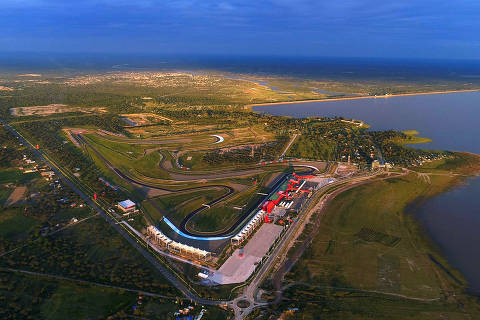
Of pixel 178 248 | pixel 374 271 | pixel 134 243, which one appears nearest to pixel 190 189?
pixel 134 243

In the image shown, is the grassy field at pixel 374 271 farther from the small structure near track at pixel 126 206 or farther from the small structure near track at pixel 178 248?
the small structure near track at pixel 126 206

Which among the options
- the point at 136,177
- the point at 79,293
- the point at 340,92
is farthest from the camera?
the point at 340,92

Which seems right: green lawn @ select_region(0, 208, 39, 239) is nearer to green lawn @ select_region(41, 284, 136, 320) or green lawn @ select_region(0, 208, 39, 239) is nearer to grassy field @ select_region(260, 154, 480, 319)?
green lawn @ select_region(41, 284, 136, 320)

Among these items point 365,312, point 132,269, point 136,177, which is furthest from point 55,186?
point 365,312

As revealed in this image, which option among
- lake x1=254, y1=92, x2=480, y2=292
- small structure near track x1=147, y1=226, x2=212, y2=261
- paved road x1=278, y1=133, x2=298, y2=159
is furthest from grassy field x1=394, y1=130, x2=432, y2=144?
small structure near track x1=147, y1=226, x2=212, y2=261

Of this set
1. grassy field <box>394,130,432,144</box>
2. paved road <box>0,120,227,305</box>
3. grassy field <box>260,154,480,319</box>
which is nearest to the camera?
grassy field <box>260,154,480,319</box>

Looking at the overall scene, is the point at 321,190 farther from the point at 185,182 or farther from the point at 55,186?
the point at 55,186

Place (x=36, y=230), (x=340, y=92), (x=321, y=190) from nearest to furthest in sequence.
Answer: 1. (x=36, y=230)
2. (x=321, y=190)
3. (x=340, y=92)

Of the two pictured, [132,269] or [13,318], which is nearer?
[13,318]
